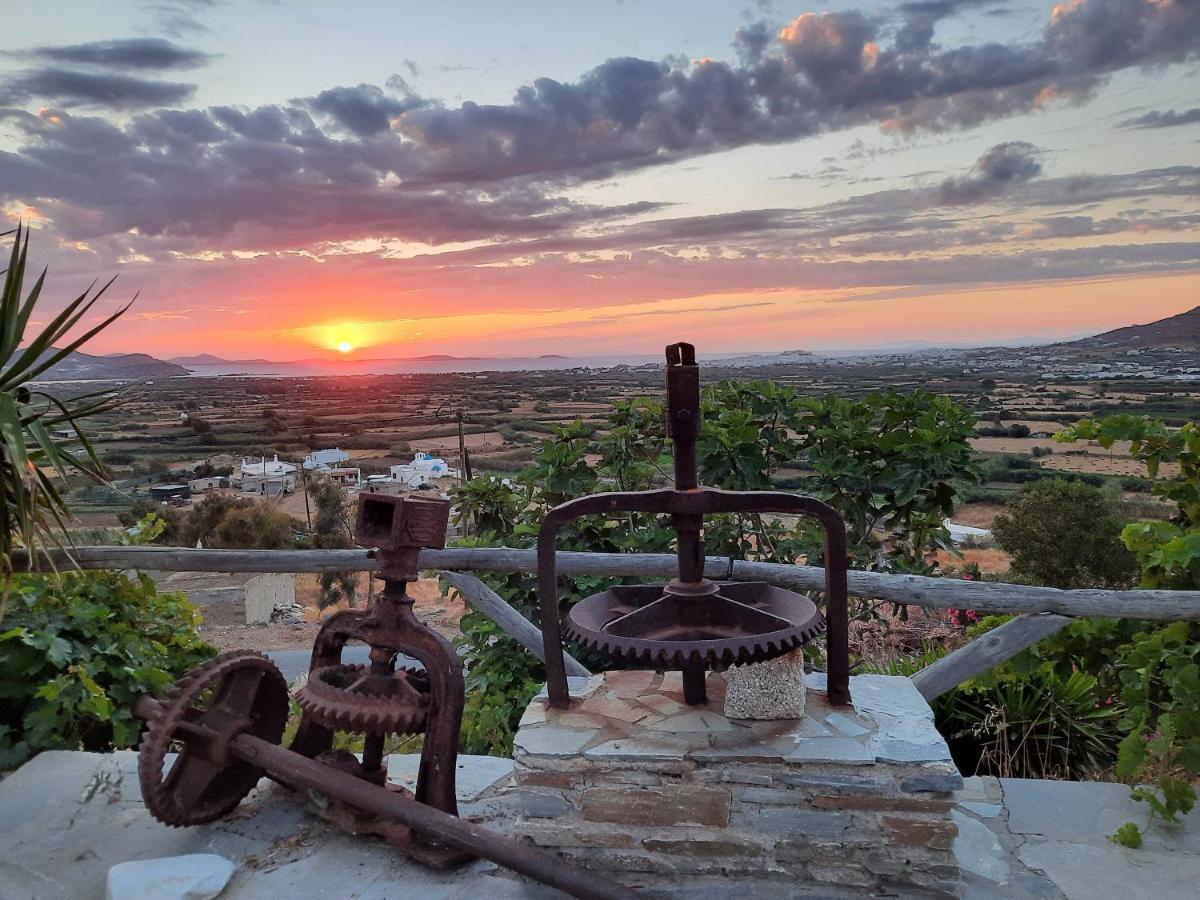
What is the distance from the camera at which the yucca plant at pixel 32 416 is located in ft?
9.32

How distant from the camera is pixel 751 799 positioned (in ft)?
8.55

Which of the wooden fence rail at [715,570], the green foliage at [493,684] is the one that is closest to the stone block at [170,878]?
the wooden fence rail at [715,570]

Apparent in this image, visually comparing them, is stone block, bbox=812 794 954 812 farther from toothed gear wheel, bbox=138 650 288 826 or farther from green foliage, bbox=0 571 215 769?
green foliage, bbox=0 571 215 769

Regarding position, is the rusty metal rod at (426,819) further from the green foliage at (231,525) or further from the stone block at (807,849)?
the green foliage at (231,525)

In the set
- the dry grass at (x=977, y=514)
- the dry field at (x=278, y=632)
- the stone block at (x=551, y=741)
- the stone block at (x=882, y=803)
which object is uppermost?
the stone block at (x=551, y=741)

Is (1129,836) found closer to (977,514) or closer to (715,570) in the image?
(715,570)

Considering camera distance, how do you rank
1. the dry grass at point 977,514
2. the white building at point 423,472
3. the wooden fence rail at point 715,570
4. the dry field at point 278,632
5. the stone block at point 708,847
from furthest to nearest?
the dry grass at point 977,514 < the dry field at point 278,632 < the white building at point 423,472 < the wooden fence rail at point 715,570 < the stone block at point 708,847

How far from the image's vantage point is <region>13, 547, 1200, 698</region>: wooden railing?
131 inches

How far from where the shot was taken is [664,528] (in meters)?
5.11

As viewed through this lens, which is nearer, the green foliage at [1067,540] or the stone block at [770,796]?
the stone block at [770,796]

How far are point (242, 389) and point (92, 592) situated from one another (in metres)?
46.9

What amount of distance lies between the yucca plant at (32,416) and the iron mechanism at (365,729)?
2.39 feet

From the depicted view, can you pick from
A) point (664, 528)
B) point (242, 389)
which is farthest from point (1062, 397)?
point (242, 389)

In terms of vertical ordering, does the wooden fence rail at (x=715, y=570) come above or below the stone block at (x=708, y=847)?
above
